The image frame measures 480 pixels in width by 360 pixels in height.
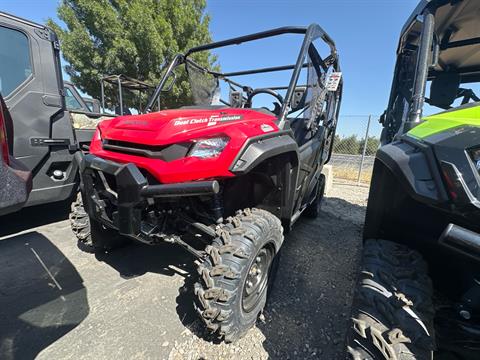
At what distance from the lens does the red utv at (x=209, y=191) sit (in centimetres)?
152

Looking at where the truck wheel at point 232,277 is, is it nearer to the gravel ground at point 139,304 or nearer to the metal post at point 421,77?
the gravel ground at point 139,304

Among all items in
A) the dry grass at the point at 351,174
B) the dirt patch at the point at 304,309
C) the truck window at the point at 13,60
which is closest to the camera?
the dirt patch at the point at 304,309

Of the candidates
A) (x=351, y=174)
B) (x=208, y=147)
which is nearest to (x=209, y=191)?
(x=208, y=147)

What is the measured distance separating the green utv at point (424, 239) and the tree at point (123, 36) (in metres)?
9.41

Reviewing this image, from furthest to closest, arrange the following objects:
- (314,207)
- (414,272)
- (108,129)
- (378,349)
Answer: (314,207) < (108,129) < (414,272) < (378,349)

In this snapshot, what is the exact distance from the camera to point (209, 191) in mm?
1420

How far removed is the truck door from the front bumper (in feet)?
5.02

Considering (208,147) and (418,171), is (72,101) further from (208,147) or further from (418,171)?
(418,171)

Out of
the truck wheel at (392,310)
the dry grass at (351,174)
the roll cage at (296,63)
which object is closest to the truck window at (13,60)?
the roll cage at (296,63)

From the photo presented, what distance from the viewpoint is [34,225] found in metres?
3.48

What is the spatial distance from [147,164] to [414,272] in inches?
64.0

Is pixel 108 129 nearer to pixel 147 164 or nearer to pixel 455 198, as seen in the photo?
pixel 147 164

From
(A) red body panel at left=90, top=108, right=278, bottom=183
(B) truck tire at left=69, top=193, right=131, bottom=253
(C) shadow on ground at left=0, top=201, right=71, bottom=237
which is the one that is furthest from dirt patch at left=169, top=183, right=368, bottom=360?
(C) shadow on ground at left=0, top=201, right=71, bottom=237

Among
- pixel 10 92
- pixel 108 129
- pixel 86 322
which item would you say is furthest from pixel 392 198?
pixel 10 92
